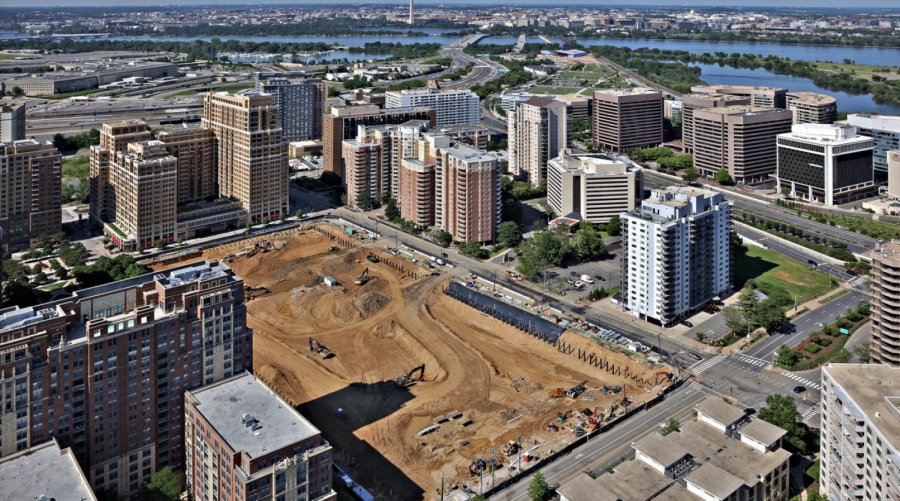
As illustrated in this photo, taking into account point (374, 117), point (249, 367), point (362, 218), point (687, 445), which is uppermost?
point (374, 117)

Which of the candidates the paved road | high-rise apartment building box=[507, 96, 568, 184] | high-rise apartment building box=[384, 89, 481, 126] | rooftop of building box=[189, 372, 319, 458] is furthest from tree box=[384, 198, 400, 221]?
rooftop of building box=[189, 372, 319, 458]

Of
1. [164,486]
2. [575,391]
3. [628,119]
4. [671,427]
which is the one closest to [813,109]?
[628,119]

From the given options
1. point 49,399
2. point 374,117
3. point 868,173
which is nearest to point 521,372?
point 49,399

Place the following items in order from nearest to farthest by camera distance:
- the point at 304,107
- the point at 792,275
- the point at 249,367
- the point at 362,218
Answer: the point at 249,367
the point at 792,275
the point at 362,218
the point at 304,107

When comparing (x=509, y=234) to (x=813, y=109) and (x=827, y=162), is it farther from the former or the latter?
(x=813, y=109)

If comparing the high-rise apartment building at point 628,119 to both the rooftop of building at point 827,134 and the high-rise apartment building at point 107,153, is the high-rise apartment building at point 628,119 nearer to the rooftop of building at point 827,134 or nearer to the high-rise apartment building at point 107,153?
the rooftop of building at point 827,134

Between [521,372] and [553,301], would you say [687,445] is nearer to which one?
[521,372]

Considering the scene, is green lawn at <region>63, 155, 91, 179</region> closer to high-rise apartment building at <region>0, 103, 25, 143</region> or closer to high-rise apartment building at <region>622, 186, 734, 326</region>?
high-rise apartment building at <region>0, 103, 25, 143</region>
